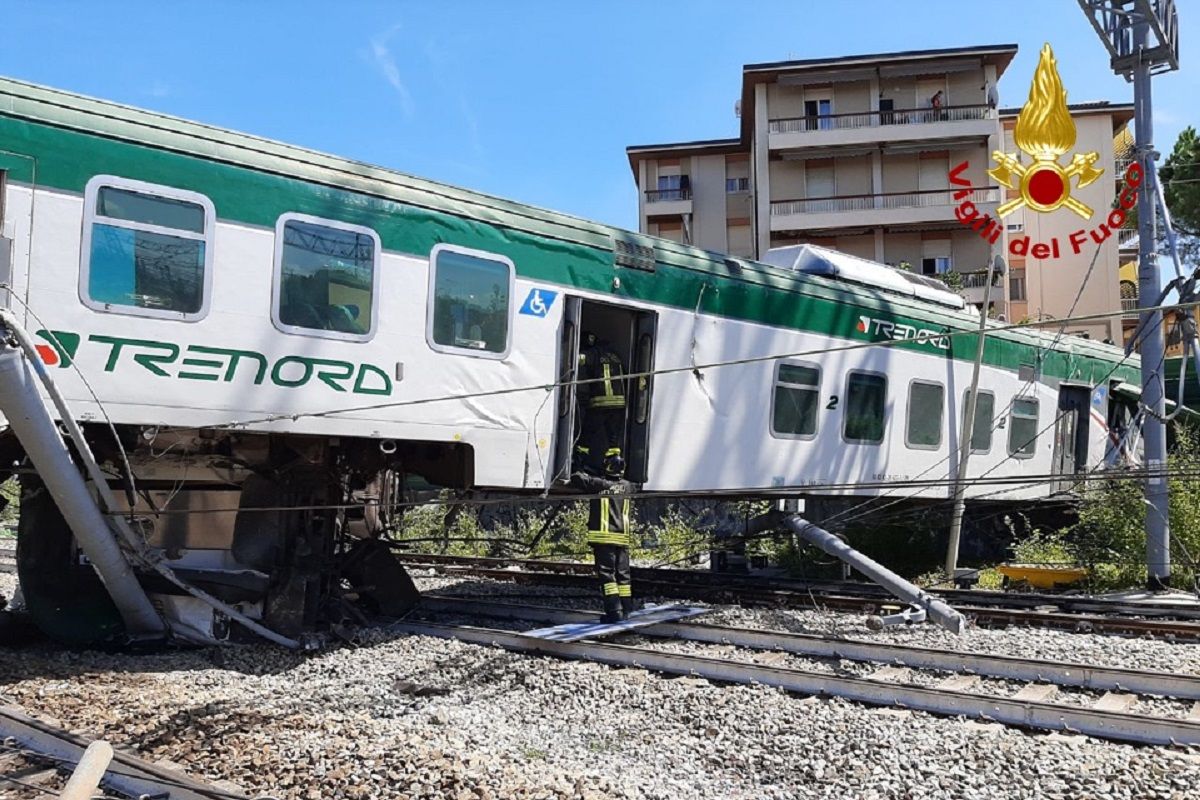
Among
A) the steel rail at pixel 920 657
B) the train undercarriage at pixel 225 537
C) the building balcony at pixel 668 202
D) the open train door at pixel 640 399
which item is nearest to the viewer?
the steel rail at pixel 920 657

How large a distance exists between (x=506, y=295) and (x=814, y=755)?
4339 millimetres

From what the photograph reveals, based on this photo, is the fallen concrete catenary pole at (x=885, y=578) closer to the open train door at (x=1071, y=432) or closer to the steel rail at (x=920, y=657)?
the steel rail at (x=920, y=657)

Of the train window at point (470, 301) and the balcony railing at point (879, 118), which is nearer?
the train window at point (470, 301)

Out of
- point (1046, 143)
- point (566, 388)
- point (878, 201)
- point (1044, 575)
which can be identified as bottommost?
point (1044, 575)

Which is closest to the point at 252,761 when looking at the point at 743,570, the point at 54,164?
the point at 54,164

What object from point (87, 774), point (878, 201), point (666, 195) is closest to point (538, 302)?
point (87, 774)

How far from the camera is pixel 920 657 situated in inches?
284

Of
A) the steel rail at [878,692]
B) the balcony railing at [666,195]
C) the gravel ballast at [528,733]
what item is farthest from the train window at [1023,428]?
the balcony railing at [666,195]

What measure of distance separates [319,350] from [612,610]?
127 inches

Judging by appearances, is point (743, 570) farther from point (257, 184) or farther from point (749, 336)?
point (257, 184)

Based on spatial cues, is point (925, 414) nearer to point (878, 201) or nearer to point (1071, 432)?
point (1071, 432)

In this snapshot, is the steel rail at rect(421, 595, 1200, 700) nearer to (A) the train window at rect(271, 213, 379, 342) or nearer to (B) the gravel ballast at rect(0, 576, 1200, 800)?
(B) the gravel ballast at rect(0, 576, 1200, 800)

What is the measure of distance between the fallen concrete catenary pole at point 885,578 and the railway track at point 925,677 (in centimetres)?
156

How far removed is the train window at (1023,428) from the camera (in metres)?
13.1
